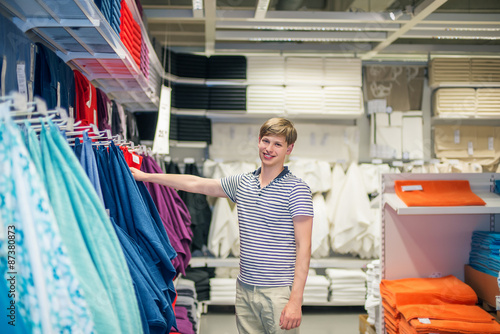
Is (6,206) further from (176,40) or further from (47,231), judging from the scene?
(176,40)

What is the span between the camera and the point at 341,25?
3887 millimetres

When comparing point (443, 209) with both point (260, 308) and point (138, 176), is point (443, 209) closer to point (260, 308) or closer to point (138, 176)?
point (260, 308)

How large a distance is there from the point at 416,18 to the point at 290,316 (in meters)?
3.00

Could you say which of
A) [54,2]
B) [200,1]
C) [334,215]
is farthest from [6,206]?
[334,215]

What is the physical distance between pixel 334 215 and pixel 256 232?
2.52m

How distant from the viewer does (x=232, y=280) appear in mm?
4195

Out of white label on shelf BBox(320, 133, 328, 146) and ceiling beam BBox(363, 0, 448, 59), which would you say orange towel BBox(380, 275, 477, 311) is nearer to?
ceiling beam BBox(363, 0, 448, 59)

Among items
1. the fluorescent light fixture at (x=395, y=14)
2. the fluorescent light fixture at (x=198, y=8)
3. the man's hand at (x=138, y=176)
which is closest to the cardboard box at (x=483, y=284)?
the man's hand at (x=138, y=176)

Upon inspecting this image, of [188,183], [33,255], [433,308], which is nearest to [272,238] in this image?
[188,183]

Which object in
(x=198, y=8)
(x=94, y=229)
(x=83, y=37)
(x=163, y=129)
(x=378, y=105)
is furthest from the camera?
(x=378, y=105)

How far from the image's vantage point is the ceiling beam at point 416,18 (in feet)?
10.9

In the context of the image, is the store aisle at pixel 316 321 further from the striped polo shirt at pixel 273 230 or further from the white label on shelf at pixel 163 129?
the striped polo shirt at pixel 273 230

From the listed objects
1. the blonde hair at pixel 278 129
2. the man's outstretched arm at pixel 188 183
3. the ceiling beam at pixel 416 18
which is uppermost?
the ceiling beam at pixel 416 18

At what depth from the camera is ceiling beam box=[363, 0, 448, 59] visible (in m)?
3.33
